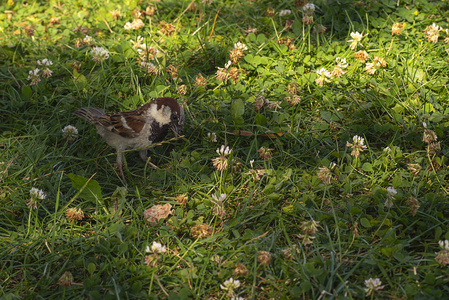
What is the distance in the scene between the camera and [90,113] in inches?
167

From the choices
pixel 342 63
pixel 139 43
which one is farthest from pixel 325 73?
pixel 139 43

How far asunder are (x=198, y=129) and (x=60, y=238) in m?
1.51

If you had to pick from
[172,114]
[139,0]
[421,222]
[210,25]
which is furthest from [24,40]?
[421,222]

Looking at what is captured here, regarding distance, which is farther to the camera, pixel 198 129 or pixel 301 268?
pixel 198 129

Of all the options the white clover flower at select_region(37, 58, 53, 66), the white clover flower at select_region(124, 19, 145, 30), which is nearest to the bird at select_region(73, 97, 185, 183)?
the white clover flower at select_region(37, 58, 53, 66)

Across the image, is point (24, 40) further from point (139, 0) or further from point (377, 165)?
point (377, 165)

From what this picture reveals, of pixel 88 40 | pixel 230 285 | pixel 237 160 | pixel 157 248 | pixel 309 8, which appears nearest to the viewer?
pixel 230 285

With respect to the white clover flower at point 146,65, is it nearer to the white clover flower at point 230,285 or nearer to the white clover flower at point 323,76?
the white clover flower at point 323,76

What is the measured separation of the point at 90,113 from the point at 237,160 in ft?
4.43

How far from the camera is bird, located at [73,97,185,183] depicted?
403 cm

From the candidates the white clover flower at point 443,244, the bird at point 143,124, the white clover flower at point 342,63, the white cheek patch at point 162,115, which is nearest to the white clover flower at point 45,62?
the bird at point 143,124

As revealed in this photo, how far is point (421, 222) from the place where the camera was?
3162 mm

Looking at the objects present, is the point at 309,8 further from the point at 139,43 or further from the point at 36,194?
the point at 36,194

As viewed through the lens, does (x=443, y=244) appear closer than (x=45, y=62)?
Yes
